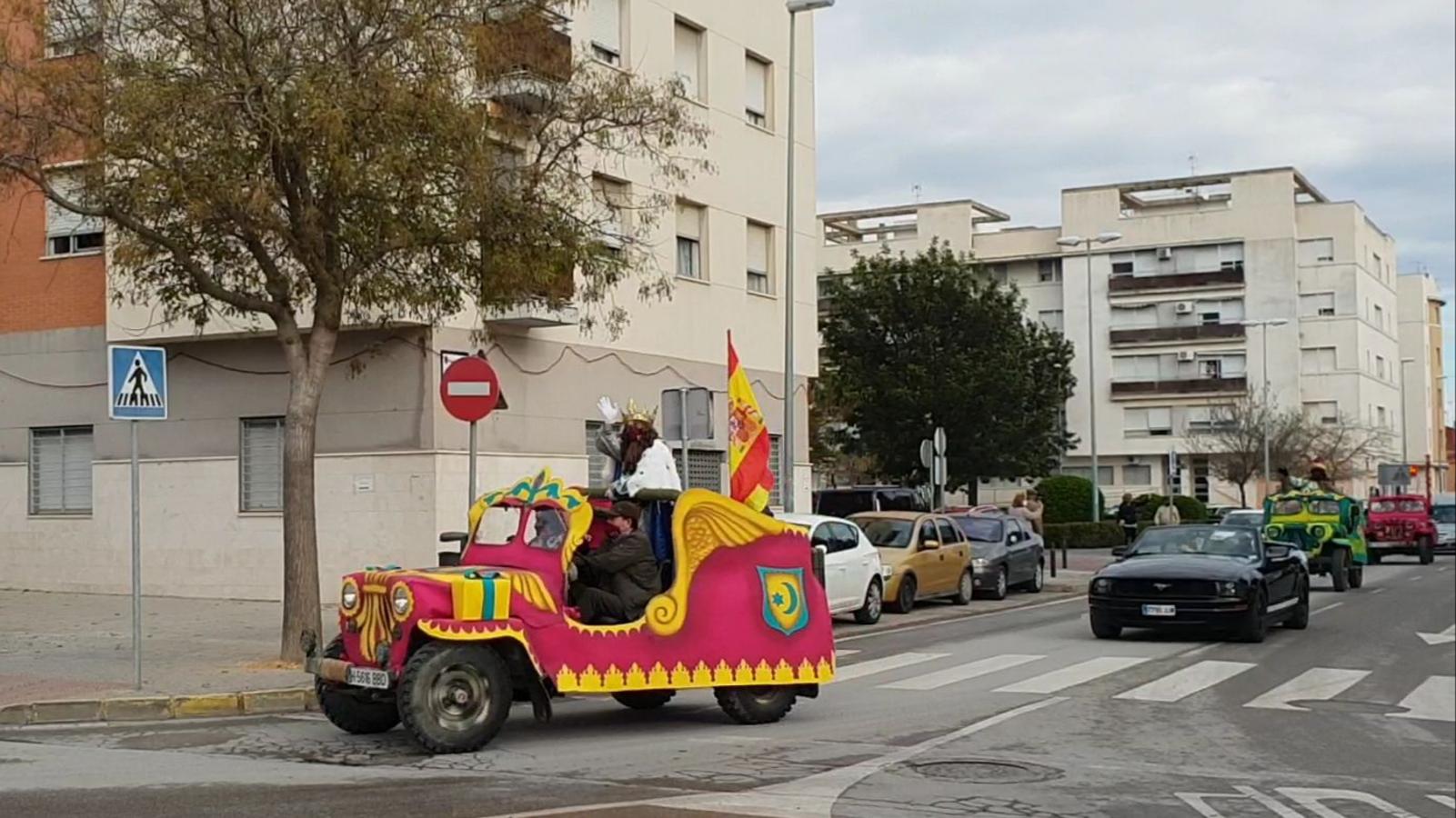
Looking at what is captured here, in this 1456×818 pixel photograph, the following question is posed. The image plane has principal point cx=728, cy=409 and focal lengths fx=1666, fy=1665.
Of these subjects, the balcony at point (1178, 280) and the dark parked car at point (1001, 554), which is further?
the balcony at point (1178, 280)

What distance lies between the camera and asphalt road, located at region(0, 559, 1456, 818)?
9031mm

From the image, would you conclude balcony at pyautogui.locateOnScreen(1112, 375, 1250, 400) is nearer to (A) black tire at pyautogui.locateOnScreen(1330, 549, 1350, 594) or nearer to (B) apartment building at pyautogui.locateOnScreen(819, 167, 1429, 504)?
(B) apartment building at pyautogui.locateOnScreen(819, 167, 1429, 504)

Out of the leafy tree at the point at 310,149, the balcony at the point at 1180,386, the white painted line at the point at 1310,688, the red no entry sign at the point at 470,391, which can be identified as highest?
the balcony at the point at 1180,386

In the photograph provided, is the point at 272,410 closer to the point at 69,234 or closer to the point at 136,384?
the point at 69,234

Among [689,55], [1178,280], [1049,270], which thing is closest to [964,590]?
[689,55]

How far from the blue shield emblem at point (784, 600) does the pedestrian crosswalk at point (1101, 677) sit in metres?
2.53

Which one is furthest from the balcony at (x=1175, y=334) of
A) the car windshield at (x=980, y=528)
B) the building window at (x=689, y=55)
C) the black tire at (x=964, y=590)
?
the black tire at (x=964, y=590)

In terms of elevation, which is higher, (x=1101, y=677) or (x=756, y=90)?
(x=756, y=90)

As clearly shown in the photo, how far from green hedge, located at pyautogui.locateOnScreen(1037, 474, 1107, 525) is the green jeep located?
80.6 feet

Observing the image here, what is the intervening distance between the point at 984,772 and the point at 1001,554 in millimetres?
18221

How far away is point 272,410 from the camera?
2389 cm

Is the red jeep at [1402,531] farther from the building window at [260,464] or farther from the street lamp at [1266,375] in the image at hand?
the building window at [260,464]

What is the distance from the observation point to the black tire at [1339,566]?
29.4 m

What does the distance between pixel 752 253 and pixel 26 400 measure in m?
13.0
